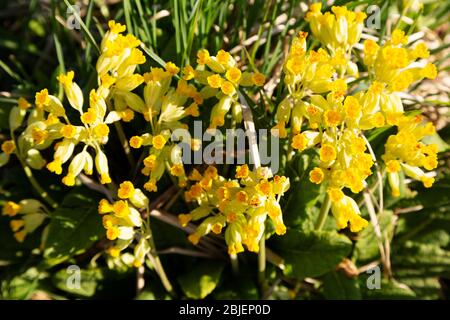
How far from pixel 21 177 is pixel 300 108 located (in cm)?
126

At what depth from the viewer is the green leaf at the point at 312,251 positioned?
6.71ft

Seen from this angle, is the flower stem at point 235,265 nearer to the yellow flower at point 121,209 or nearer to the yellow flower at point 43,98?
the yellow flower at point 121,209

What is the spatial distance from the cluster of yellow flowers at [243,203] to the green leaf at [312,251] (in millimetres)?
413

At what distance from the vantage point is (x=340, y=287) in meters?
2.20

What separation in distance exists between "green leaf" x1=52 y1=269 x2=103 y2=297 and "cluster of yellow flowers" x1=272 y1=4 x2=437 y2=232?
3.20ft

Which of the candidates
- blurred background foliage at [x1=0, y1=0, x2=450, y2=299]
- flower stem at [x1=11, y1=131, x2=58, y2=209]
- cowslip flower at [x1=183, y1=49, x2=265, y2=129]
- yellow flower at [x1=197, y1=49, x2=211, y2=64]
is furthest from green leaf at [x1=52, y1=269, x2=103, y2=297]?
Result: yellow flower at [x1=197, y1=49, x2=211, y2=64]

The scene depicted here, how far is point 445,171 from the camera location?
2453 mm

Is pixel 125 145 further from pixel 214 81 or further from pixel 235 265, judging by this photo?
pixel 235 265

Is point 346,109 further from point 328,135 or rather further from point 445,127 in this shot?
point 445,127

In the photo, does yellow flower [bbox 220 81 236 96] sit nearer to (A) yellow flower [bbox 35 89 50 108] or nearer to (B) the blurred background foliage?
(B) the blurred background foliage

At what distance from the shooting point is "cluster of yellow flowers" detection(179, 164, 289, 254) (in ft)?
5.34
